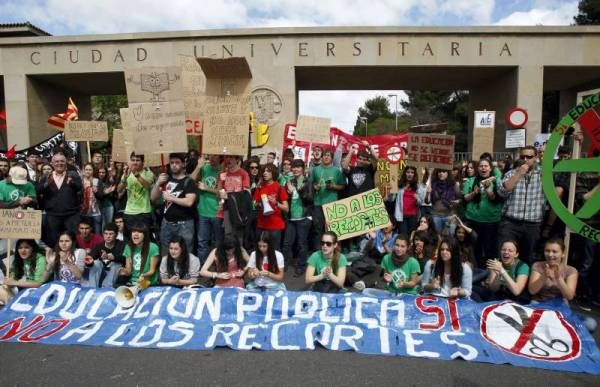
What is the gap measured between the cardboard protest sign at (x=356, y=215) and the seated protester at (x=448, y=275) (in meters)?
1.25

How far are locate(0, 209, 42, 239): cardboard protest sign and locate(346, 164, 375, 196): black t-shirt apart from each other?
413cm

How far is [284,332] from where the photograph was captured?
13.8 ft

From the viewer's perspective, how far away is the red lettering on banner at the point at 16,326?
425 centimetres

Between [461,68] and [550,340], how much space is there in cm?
1211

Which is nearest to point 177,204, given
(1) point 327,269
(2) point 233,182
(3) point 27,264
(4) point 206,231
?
(4) point 206,231

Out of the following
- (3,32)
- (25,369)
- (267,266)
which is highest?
(3,32)

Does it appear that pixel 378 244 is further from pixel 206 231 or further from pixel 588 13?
pixel 588 13

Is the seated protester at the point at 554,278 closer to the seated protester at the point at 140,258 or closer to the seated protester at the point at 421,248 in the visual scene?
the seated protester at the point at 421,248

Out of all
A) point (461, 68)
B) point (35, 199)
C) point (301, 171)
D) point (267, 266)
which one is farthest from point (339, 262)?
point (461, 68)

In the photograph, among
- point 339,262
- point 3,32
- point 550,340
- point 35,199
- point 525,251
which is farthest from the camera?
point 3,32

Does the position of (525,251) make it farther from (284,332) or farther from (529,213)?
(284,332)

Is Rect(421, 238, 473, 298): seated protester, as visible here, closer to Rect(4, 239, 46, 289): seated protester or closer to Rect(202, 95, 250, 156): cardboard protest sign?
Rect(202, 95, 250, 156): cardboard protest sign

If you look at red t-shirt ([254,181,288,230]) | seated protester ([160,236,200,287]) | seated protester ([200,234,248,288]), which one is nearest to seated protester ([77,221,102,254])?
seated protester ([160,236,200,287])

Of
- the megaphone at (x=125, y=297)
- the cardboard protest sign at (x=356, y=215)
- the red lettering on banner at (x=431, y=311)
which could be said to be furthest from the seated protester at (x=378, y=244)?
the megaphone at (x=125, y=297)
